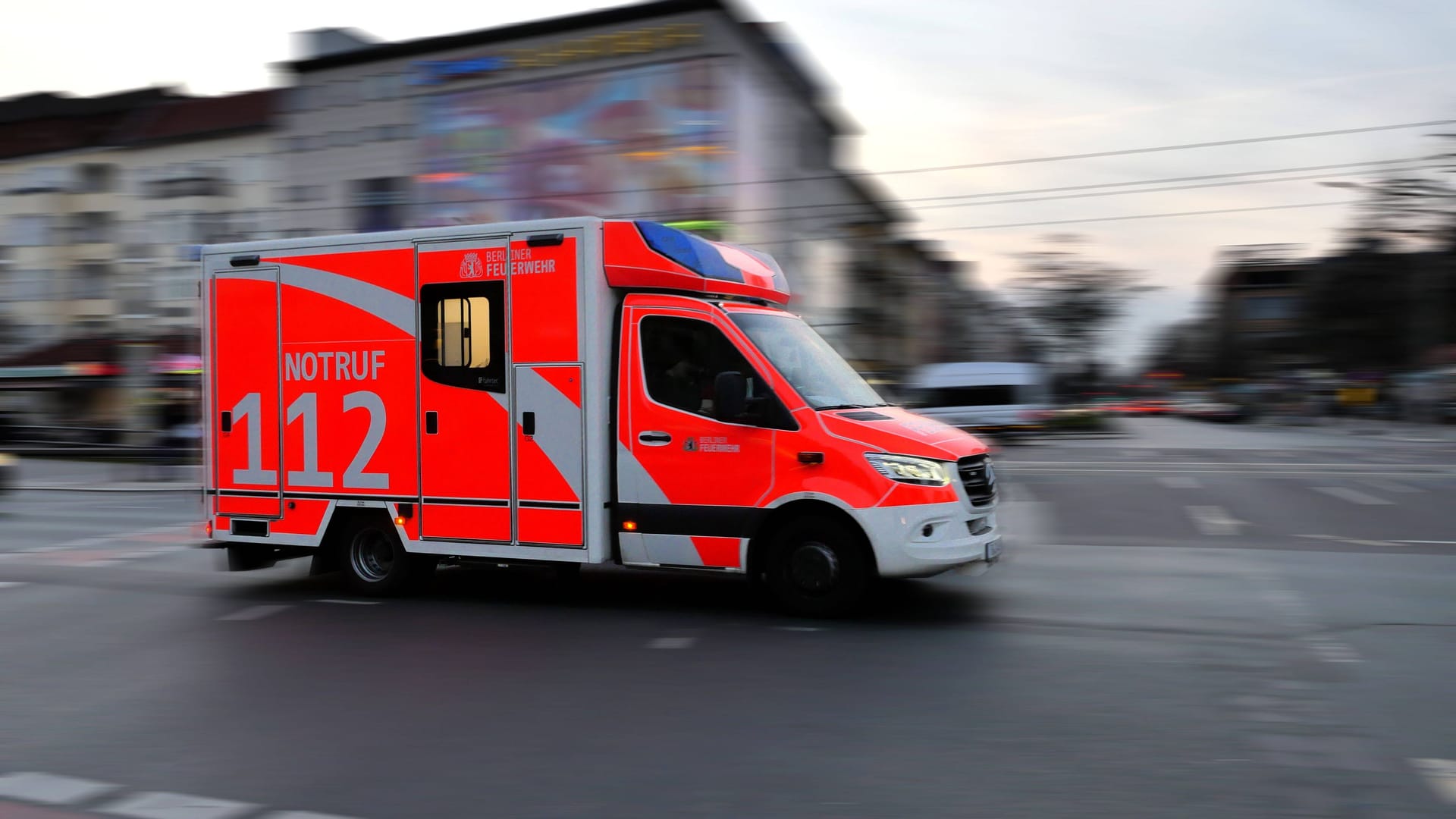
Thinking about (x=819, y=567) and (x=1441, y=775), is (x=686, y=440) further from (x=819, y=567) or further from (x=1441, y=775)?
(x=1441, y=775)

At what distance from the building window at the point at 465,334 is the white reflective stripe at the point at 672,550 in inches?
62.9

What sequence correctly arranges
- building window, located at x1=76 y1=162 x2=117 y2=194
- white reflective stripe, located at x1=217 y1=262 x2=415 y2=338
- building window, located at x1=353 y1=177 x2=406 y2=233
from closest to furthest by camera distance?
white reflective stripe, located at x1=217 y1=262 x2=415 y2=338 < building window, located at x1=353 y1=177 x2=406 y2=233 < building window, located at x1=76 y1=162 x2=117 y2=194

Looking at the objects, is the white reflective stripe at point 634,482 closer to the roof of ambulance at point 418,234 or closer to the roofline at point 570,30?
the roof of ambulance at point 418,234

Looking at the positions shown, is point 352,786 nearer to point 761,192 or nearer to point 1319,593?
point 1319,593

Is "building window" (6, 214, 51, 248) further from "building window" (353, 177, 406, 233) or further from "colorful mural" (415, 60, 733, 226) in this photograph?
"colorful mural" (415, 60, 733, 226)

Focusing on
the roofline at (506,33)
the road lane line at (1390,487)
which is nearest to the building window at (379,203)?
the roofline at (506,33)

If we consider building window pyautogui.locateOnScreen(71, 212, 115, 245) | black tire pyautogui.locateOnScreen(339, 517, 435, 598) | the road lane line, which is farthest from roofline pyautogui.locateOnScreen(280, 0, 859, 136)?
black tire pyautogui.locateOnScreen(339, 517, 435, 598)

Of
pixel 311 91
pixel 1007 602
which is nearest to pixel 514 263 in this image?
pixel 1007 602

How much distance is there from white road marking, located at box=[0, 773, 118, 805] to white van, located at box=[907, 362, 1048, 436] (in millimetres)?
28662

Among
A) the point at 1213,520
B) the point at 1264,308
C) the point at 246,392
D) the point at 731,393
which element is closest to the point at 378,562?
A: the point at 246,392

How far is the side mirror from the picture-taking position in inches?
324

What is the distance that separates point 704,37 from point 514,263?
28624 mm

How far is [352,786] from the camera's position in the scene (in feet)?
16.3

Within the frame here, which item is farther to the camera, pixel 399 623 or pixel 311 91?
pixel 311 91
